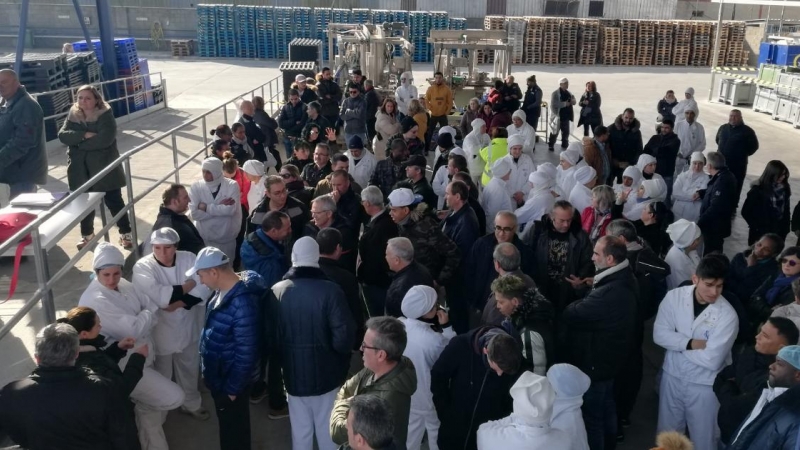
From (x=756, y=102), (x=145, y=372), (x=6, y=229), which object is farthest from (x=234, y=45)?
(x=145, y=372)

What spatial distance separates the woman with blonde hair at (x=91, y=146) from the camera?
24.6 feet

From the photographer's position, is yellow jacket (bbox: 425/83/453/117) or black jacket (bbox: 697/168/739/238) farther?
yellow jacket (bbox: 425/83/453/117)

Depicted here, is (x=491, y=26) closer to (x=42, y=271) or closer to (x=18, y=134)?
(x=18, y=134)

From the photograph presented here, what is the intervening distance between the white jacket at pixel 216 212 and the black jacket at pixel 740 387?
459cm

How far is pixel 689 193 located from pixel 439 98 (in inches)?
237

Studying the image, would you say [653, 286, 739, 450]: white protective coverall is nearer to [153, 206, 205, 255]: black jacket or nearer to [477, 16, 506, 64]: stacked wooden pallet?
[153, 206, 205, 255]: black jacket

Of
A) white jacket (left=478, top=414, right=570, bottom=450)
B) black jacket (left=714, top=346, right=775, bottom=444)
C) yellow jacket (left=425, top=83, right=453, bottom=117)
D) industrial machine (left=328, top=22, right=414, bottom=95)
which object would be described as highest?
industrial machine (left=328, top=22, right=414, bottom=95)

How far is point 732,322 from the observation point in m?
4.43

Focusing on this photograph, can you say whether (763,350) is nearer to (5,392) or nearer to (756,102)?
(5,392)

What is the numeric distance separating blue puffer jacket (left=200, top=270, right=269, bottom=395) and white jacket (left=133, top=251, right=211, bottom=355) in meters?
0.63

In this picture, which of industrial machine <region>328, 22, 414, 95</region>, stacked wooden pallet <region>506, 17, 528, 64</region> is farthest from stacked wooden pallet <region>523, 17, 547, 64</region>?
industrial machine <region>328, 22, 414, 95</region>

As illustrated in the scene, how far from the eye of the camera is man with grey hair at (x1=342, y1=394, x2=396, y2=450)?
2.80 metres

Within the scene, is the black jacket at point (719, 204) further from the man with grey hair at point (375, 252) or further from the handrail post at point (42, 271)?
the handrail post at point (42, 271)

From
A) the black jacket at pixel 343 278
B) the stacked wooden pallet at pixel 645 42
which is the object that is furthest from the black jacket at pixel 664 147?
the stacked wooden pallet at pixel 645 42
